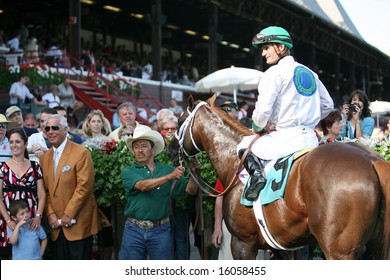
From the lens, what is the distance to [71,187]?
665 centimetres

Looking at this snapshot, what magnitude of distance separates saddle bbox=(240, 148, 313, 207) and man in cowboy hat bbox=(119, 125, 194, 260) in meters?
1.46

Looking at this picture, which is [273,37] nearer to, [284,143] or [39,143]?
[284,143]

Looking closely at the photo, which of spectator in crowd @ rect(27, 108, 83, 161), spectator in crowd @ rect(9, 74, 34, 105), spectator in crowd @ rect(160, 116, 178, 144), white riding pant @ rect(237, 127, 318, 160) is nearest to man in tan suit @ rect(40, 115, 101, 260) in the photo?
spectator in crowd @ rect(27, 108, 83, 161)

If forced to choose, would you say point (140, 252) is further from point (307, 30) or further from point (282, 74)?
point (307, 30)

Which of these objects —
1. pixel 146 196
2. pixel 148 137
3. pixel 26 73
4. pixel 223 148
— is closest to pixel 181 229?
pixel 146 196

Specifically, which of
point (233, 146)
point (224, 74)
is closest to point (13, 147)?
point (233, 146)

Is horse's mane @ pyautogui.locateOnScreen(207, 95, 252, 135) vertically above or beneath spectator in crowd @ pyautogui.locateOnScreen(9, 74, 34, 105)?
beneath

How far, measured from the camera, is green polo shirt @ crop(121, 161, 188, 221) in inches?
252

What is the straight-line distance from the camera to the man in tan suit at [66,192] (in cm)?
659

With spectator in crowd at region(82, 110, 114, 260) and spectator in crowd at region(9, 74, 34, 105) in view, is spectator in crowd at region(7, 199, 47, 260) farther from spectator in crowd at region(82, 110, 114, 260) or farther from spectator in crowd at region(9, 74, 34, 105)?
spectator in crowd at region(9, 74, 34, 105)

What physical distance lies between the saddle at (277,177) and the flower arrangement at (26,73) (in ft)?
39.2

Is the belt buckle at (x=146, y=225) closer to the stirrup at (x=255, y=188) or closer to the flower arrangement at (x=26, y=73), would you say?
the stirrup at (x=255, y=188)

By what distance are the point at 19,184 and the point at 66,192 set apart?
1.48 ft

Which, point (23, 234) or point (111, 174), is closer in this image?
point (23, 234)
